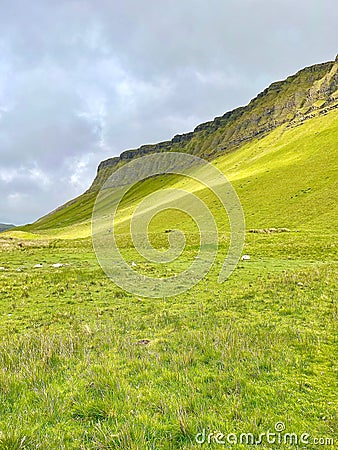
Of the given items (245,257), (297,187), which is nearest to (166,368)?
(245,257)

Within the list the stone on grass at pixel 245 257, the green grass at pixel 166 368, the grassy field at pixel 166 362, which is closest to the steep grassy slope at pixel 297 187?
the stone on grass at pixel 245 257

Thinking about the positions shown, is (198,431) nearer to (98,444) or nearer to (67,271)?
(98,444)

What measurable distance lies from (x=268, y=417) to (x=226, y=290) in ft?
39.0

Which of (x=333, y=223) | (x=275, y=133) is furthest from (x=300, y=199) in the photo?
(x=275, y=133)

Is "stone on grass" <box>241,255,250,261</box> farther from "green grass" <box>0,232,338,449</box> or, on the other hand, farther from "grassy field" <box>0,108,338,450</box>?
"green grass" <box>0,232,338,449</box>

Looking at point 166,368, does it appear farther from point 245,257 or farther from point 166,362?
point 245,257

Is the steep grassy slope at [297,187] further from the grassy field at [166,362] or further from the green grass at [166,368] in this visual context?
the green grass at [166,368]

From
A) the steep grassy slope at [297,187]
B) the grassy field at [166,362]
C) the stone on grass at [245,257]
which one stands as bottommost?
the stone on grass at [245,257]

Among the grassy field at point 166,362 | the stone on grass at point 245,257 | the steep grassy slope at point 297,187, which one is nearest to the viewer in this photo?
the grassy field at point 166,362

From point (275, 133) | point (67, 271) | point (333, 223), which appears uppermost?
point (275, 133)

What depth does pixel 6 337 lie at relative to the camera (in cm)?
1066

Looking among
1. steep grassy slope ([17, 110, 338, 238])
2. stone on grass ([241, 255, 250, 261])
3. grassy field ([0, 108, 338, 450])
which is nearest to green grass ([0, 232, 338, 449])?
grassy field ([0, 108, 338, 450])

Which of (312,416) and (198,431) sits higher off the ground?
(198,431)

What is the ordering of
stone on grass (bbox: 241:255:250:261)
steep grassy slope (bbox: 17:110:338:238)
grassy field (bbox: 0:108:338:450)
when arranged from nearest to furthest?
grassy field (bbox: 0:108:338:450) < stone on grass (bbox: 241:255:250:261) < steep grassy slope (bbox: 17:110:338:238)
